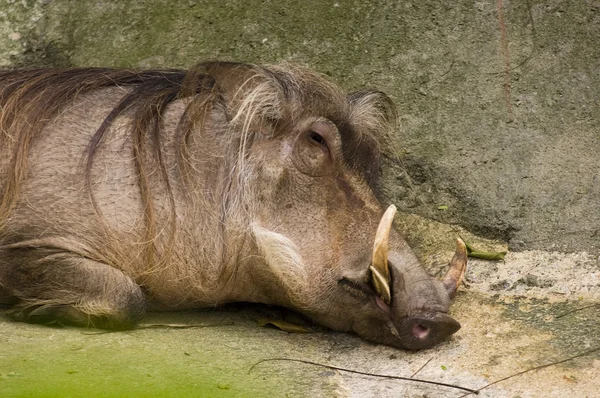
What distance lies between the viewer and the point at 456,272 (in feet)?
12.4

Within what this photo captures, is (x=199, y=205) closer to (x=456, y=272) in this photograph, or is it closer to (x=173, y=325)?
(x=173, y=325)

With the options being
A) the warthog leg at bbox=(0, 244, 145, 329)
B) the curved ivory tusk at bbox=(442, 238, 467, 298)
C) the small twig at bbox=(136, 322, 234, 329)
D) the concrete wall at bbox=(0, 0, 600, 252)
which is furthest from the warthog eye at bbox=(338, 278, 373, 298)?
the concrete wall at bbox=(0, 0, 600, 252)

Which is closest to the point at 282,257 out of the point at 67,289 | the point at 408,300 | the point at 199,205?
the point at 199,205

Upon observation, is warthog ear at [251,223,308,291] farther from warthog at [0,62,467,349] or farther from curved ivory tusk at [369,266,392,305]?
curved ivory tusk at [369,266,392,305]

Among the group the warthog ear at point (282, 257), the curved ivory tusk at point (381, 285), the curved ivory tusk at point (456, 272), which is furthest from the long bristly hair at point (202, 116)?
the curved ivory tusk at point (456, 272)

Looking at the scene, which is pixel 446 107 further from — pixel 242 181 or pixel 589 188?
pixel 242 181

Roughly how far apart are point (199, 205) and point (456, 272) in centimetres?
94

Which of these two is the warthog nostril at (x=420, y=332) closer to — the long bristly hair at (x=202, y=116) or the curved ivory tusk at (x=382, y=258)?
the curved ivory tusk at (x=382, y=258)

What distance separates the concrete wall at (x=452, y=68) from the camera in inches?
174

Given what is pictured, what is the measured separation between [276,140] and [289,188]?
0.20 m

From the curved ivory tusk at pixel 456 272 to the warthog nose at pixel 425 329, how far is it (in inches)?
10.0

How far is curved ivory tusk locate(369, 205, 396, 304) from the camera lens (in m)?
3.47

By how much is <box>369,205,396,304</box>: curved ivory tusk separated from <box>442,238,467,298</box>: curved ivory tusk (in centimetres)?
30

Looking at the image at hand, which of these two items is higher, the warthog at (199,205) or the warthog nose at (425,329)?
the warthog at (199,205)
